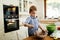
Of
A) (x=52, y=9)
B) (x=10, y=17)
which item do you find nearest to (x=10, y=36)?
(x=10, y=17)

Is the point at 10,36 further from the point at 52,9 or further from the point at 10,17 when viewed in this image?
the point at 52,9

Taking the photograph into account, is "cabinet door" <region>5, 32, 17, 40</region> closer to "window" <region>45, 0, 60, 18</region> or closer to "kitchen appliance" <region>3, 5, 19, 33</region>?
"kitchen appliance" <region>3, 5, 19, 33</region>

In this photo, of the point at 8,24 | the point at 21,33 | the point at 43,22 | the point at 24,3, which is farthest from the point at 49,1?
the point at 8,24

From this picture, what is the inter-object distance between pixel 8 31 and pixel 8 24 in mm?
170

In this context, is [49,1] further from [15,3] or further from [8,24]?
[8,24]

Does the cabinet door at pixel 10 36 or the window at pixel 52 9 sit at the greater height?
the window at pixel 52 9

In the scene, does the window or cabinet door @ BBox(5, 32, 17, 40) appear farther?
the window

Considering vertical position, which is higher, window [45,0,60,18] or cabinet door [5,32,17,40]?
window [45,0,60,18]

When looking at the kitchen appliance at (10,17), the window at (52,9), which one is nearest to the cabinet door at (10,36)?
the kitchen appliance at (10,17)

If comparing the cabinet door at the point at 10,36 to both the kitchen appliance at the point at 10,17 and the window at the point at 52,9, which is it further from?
the window at the point at 52,9

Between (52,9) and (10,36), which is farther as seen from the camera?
(52,9)

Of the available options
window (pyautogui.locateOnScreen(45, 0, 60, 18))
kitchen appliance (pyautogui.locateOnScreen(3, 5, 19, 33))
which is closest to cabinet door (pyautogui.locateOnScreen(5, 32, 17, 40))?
kitchen appliance (pyautogui.locateOnScreen(3, 5, 19, 33))

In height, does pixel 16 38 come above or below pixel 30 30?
below

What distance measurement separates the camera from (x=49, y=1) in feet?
19.0
